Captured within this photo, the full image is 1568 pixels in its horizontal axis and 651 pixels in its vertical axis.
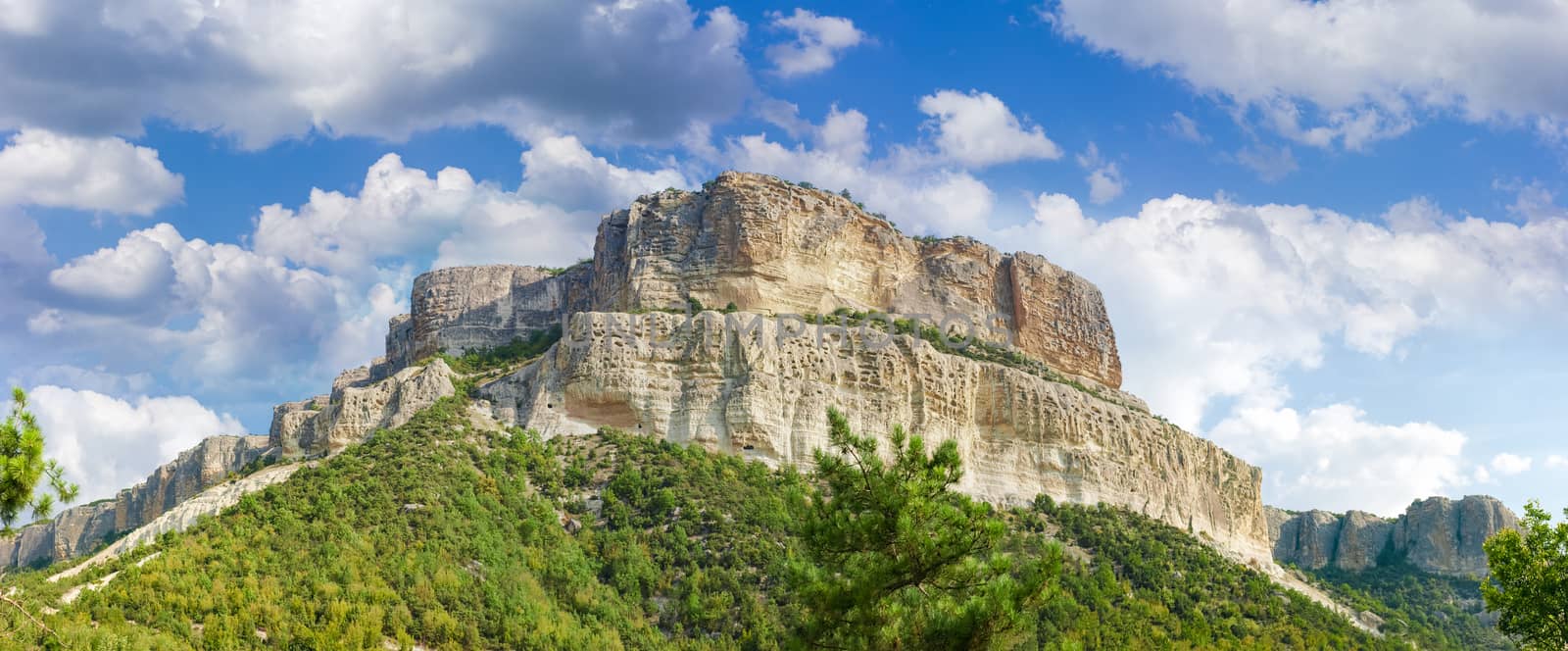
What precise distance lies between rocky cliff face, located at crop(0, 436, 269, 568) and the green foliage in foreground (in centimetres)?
2829

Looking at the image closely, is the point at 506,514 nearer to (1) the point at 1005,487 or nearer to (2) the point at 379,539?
(2) the point at 379,539

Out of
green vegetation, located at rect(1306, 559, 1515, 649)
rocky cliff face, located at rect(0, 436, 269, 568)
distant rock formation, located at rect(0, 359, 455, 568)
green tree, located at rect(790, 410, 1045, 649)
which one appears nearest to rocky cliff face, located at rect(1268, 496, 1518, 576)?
green vegetation, located at rect(1306, 559, 1515, 649)

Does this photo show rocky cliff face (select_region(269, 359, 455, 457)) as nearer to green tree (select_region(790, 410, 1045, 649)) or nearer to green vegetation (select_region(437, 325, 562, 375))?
green vegetation (select_region(437, 325, 562, 375))

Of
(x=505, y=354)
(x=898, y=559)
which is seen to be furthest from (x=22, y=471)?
(x=505, y=354)

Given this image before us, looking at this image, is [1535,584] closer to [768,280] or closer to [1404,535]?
[768,280]

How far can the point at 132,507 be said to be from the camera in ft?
283

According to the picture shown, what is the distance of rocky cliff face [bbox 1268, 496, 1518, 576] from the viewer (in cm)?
8806

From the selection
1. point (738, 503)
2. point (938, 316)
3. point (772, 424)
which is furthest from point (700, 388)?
point (938, 316)

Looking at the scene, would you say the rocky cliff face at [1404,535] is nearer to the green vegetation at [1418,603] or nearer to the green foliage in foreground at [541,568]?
the green vegetation at [1418,603]

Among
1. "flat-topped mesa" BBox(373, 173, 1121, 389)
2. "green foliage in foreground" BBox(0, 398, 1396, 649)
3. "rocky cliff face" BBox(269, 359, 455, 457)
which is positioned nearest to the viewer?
"green foliage in foreground" BBox(0, 398, 1396, 649)

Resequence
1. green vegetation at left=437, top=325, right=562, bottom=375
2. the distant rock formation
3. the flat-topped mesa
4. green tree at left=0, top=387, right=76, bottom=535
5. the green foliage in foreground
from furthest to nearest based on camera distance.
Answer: green vegetation at left=437, top=325, right=562, bottom=375 → the flat-topped mesa → the distant rock formation → the green foliage in foreground → green tree at left=0, top=387, right=76, bottom=535

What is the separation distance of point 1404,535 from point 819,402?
5267cm

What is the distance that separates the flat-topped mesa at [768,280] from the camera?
6731 cm

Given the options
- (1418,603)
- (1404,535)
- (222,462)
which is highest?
(222,462)
